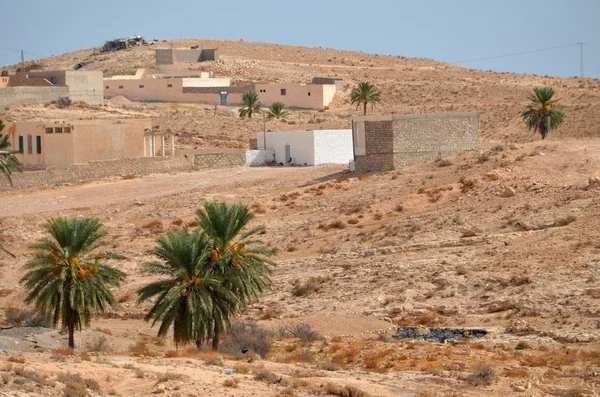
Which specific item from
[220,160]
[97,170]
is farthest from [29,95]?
[220,160]

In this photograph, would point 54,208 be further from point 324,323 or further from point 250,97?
point 250,97

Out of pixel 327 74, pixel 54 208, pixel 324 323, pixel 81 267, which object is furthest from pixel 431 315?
pixel 327 74

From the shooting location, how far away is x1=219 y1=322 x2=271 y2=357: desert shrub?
80.4 feet

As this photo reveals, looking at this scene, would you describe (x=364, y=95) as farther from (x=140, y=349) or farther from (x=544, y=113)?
(x=140, y=349)

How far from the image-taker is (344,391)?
17.8 metres

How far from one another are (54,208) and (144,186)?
5.15 m

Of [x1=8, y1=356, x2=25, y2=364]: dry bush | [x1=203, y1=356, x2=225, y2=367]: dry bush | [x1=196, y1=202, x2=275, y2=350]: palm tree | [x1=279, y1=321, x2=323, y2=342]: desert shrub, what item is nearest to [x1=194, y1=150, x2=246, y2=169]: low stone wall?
[x1=279, y1=321, x2=323, y2=342]: desert shrub

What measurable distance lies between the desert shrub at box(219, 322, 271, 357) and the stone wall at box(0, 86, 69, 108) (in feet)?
140

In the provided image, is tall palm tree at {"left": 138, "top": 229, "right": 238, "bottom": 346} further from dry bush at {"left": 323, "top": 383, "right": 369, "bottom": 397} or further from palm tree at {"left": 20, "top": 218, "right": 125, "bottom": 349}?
dry bush at {"left": 323, "top": 383, "right": 369, "bottom": 397}

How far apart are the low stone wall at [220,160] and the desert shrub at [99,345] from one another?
28021 millimetres

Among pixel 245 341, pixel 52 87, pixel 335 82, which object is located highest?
pixel 335 82

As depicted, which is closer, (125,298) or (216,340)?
(216,340)

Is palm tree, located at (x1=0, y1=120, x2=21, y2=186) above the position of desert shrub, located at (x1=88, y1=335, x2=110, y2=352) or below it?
above

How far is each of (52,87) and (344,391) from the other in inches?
2118
